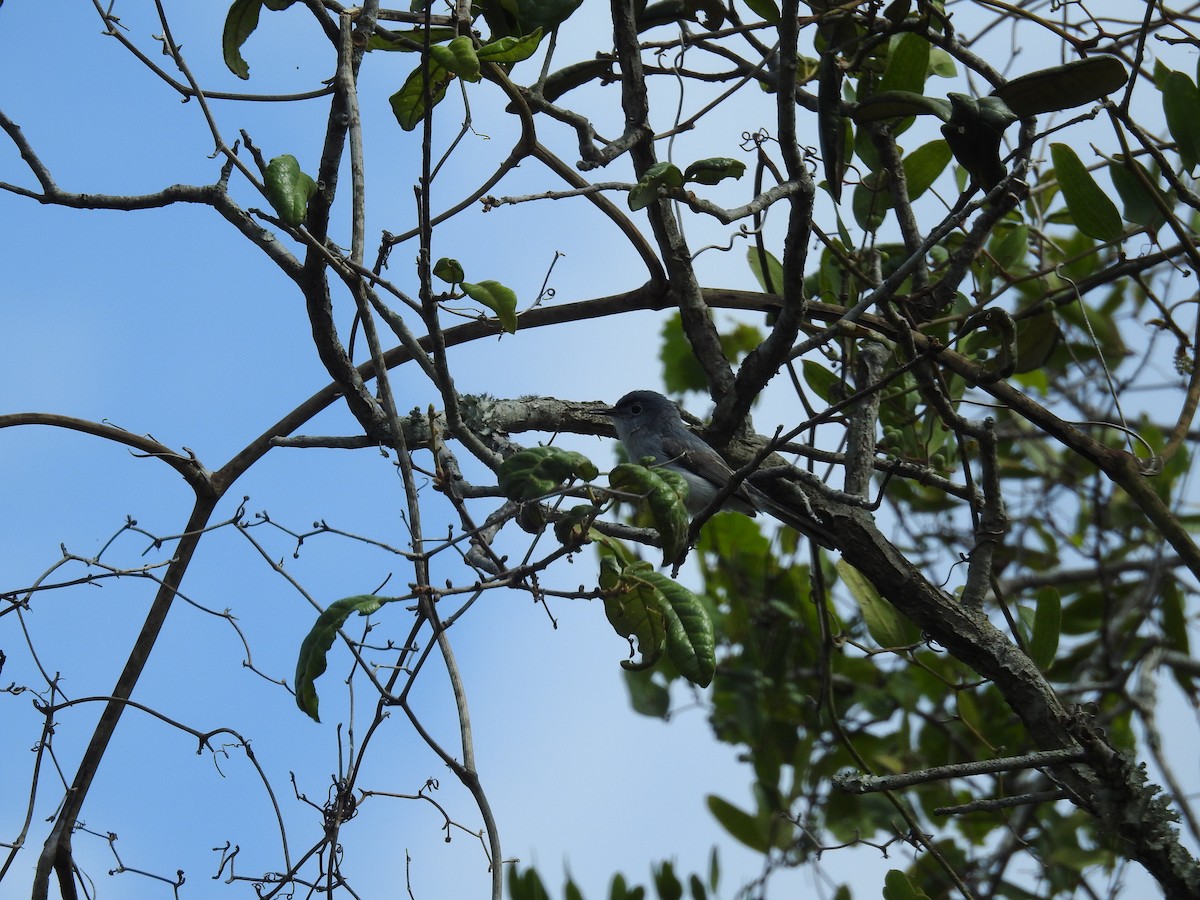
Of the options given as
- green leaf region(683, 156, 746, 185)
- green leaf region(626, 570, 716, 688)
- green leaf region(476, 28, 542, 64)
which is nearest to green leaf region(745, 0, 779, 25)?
green leaf region(683, 156, 746, 185)

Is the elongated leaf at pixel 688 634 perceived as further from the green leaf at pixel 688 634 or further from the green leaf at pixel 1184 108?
the green leaf at pixel 1184 108

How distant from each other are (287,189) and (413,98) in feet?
1.89

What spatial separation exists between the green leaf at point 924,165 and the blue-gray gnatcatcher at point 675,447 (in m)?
1.26

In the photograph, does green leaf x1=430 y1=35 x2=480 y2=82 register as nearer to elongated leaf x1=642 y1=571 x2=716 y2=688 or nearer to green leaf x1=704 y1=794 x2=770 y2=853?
elongated leaf x1=642 y1=571 x2=716 y2=688

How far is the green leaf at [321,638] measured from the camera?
220cm

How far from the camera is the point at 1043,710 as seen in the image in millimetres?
3232

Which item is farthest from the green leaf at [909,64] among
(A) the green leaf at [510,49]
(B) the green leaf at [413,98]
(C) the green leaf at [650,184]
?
(B) the green leaf at [413,98]

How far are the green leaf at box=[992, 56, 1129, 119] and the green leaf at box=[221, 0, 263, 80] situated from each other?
2264 mm

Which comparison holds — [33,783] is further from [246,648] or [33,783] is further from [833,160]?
[833,160]

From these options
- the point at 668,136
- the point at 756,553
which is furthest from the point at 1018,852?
the point at 668,136

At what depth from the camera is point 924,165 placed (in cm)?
399

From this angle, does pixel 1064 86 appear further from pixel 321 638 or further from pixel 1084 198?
pixel 321 638

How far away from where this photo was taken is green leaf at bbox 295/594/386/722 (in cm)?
220

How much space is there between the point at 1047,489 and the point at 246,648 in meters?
5.20
